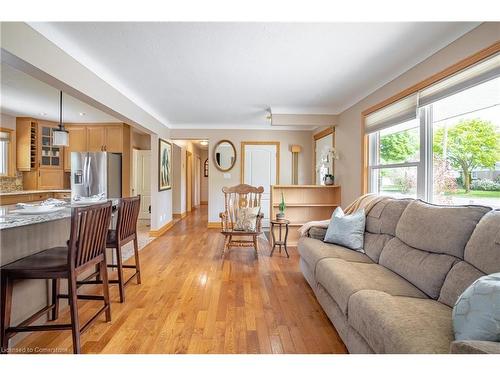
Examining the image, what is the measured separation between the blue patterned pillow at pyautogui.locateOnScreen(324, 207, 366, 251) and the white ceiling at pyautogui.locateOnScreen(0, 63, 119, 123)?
4014 millimetres

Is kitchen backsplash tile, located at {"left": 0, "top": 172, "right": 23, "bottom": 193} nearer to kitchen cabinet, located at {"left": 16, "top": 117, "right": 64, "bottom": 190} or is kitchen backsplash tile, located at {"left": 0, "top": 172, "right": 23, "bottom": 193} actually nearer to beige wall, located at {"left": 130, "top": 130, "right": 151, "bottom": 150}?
kitchen cabinet, located at {"left": 16, "top": 117, "right": 64, "bottom": 190}

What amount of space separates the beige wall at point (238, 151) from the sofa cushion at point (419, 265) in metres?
4.23

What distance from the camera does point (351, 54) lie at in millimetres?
2598

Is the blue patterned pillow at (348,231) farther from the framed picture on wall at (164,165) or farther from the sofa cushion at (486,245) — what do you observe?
the framed picture on wall at (164,165)

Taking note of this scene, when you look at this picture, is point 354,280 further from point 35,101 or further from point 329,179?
point 35,101

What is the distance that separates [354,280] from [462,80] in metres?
1.82

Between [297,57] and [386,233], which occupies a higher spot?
A: [297,57]

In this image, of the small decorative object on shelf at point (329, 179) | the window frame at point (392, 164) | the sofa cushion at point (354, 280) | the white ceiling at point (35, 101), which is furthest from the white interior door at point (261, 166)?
the sofa cushion at point (354, 280)

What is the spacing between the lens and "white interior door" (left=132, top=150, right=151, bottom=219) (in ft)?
23.2

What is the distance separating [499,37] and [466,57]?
0.27m

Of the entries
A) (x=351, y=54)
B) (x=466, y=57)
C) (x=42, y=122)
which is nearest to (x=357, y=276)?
(x=466, y=57)

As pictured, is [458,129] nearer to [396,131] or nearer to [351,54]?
[396,131]

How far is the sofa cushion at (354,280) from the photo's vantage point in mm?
1709
